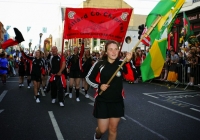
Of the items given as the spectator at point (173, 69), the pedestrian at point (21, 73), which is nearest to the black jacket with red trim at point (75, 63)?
the pedestrian at point (21, 73)

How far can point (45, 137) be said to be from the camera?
5.24m

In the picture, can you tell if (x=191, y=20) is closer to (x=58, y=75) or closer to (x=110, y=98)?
(x=58, y=75)

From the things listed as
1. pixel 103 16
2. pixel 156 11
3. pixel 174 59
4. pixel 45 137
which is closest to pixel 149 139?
pixel 45 137

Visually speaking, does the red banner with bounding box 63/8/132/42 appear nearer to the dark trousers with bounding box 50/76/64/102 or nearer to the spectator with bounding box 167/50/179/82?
the dark trousers with bounding box 50/76/64/102

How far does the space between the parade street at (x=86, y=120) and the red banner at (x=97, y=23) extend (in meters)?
2.21

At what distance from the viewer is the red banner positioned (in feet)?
20.6

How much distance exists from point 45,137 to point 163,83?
38.1 feet

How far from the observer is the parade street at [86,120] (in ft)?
17.7

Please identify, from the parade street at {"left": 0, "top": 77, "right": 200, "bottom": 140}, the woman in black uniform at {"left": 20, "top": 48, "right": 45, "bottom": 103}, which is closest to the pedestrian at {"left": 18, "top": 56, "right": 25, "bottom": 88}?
the parade street at {"left": 0, "top": 77, "right": 200, "bottom": 140}

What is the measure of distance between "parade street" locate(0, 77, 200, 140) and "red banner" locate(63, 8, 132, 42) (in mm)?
2211

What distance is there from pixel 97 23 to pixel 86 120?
8.53 feet

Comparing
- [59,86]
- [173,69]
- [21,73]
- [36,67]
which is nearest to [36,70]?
[36,67]

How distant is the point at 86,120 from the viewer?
21.7 feet

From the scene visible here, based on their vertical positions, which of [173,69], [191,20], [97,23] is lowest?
[173,69]
